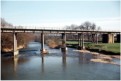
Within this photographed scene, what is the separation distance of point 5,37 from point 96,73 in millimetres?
42193

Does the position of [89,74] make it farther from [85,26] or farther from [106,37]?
[85,26]

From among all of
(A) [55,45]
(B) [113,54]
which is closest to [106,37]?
(A) [55,45]

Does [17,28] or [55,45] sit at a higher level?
[17,28]

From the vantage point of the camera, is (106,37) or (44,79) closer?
(44,79)

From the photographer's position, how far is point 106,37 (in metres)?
94.1

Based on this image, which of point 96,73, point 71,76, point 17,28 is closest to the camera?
point 71,76

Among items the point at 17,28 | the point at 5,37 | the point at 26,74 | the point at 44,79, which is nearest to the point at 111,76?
the point at 44,79

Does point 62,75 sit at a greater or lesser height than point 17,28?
lesser

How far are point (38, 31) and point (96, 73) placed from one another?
125 feet

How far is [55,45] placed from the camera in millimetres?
92500

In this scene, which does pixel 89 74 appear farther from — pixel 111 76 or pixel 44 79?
pixel 44 79

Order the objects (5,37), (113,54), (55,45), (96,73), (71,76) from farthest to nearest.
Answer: (55,45) → (5,37) → (113,54) → (96,73) → (71,76)

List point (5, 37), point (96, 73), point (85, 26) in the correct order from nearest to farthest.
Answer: point (96, 73) < point (5, 37) < point (85, 26)

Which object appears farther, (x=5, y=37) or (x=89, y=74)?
A: (x=5, y=37)
